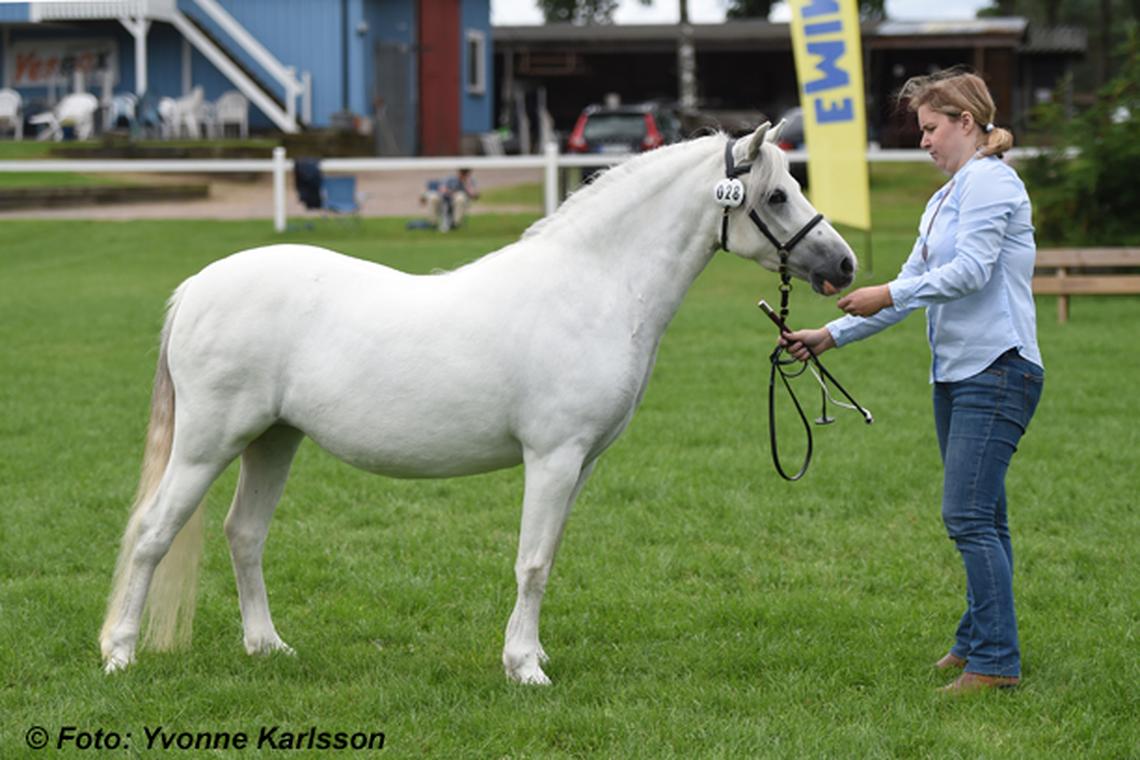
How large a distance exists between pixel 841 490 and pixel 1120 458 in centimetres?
205

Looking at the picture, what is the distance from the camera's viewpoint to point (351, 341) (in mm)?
4957

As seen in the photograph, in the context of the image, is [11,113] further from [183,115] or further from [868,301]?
[868,301]

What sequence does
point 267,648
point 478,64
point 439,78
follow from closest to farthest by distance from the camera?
point 267,648, point 439,78, point 478,64

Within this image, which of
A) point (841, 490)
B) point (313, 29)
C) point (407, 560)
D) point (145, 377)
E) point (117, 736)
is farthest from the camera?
point (313, 29)

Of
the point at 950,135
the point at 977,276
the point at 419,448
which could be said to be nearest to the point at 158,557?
the point at 419,448

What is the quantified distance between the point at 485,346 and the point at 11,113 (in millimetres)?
30811

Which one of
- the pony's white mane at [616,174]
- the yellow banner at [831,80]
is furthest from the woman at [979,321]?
the yellow banner at [831,80]

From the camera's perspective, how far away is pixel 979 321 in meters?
4.74

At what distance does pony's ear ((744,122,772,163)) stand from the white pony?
0.01 meters

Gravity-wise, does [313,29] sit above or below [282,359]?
above

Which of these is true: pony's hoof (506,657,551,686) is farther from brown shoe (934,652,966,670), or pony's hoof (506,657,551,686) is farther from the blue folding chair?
the blue folding chair

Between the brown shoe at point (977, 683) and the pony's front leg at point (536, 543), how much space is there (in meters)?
1.50

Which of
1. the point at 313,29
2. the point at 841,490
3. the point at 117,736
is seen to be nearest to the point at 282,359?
the point at 117,736

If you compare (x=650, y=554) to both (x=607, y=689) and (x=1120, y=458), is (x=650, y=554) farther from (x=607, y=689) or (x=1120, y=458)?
(x=1120, y=458)
